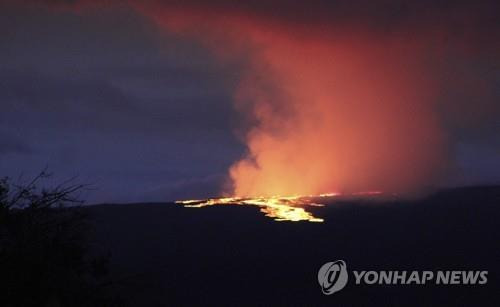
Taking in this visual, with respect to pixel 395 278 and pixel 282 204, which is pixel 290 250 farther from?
pixel 282 204

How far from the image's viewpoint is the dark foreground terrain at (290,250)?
2128 centimetres

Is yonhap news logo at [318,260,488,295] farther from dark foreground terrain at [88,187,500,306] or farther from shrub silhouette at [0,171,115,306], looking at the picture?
shrub silhouette at [0,171,115,306]

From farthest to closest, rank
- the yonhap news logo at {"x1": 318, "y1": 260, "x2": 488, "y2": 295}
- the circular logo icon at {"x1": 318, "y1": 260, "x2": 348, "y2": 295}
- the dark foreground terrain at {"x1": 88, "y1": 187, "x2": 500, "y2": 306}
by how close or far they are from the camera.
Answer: the yonhap news logo at {"x1": 318, "y1": 260, "x2": 488, "y2": 295} → the circular logo icon at {"x1": 318, "y1": 260, "x2": 348, "y2": 295} → the dark foreground terrain at {"x1": 88, "y1": 187, "x2": 500, "y2": 306}

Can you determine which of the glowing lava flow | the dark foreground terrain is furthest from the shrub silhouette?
the glowing lava flow

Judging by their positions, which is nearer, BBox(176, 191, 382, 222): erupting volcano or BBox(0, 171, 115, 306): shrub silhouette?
BBox(0, 171, 115, 306): shrub silhouette

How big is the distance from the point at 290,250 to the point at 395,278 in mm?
4899

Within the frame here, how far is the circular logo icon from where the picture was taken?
21859mm

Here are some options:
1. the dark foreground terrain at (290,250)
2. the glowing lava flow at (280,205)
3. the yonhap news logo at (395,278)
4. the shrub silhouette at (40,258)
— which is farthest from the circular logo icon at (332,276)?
the shrub silhouette at (40,258)

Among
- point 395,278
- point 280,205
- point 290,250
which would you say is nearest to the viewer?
point 395,278

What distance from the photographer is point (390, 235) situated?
28438mm

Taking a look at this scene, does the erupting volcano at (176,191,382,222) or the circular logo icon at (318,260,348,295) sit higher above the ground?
the erupting volcano at (176,191,382,222)

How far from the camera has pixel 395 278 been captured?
75.1 feet

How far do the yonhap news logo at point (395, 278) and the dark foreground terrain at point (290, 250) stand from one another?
0.97 feet

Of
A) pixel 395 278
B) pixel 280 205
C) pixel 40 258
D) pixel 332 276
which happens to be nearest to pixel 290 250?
pixel 332 276
